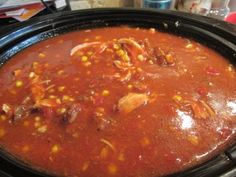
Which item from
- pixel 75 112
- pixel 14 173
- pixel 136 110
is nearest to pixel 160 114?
pixel 136 110

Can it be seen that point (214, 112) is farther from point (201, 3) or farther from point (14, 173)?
point (201, 3)

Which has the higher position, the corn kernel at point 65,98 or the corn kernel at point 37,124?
the corn kernel at point 65,98

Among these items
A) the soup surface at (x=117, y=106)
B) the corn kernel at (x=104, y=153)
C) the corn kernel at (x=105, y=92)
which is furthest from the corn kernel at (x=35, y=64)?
the corn kernel at (x=104, y=153)

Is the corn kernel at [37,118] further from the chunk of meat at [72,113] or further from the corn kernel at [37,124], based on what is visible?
the chunk of meat at [72,113]

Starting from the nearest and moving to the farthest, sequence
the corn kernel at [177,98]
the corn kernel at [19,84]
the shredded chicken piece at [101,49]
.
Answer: the corn kernel at [177,98], the corn kernel at [19,84], the shredded chicken piece at [101,49]

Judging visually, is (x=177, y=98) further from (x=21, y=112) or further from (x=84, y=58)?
(x=21, y=112)

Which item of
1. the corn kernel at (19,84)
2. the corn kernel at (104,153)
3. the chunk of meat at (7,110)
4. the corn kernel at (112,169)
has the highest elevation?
the corn kernel at (19,84)

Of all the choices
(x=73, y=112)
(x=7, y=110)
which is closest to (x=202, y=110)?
(x=73, y=112)
